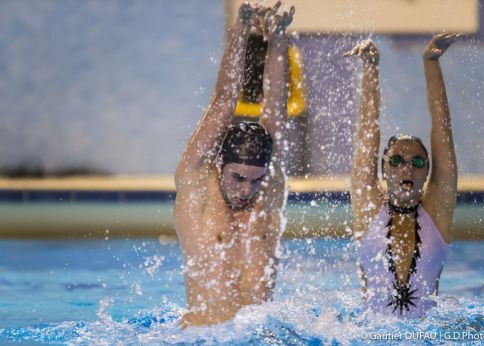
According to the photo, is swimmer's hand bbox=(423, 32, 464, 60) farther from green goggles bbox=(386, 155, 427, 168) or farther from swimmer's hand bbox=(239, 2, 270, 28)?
swimmer's hand bbox=(239, 2, 270, 28)

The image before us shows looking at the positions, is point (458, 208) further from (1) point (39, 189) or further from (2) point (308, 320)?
(2) point (308, 320)

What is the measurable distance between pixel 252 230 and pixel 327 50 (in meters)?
7.74

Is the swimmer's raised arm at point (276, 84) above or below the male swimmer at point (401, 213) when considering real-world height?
above

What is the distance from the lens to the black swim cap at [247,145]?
120 inches

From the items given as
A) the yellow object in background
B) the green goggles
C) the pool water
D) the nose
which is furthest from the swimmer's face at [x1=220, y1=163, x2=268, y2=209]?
the yellow object in background

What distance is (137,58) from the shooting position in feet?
35.2

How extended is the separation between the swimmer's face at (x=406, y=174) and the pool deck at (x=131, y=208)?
347cm

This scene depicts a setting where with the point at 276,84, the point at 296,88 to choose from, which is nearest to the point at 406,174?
the point at 276,84

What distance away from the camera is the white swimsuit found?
349 cm

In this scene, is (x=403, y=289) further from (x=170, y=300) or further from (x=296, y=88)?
(x=296, y=88)

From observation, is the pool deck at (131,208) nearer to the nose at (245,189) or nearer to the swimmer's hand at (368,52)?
the swimmer's hand at (368,52)

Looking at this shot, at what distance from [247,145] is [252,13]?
0.47m

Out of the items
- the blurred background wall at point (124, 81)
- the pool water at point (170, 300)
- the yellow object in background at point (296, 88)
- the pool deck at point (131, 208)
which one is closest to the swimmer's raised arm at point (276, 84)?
the pool water at point (170, 300)

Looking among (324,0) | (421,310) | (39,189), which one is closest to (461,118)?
(324,0)
